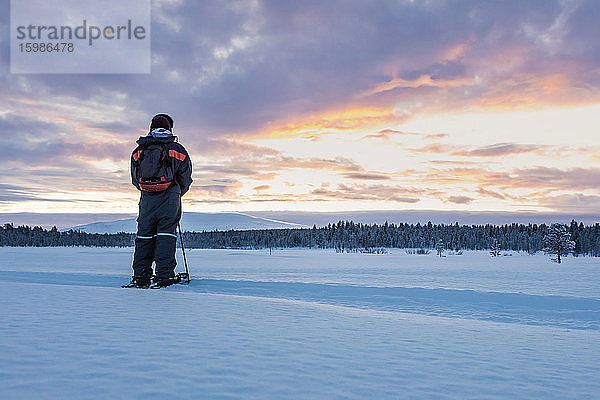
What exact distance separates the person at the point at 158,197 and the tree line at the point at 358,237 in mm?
84815

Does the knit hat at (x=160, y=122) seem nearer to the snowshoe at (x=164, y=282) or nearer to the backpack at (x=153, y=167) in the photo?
the backpack at (x=153, y=167)

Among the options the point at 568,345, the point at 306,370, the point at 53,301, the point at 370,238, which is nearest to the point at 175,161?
the point at 53,301

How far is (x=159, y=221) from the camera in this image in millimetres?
7617

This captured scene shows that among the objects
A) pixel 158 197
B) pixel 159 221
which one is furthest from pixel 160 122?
pixel 159 221

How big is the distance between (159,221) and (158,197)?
0.44 meters

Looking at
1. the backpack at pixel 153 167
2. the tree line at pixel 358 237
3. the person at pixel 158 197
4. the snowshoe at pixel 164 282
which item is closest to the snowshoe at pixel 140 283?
the person at pixel 158 197

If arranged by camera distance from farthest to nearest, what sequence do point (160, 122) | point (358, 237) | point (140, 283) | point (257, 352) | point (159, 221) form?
point (358, 237) → point (160, 122) → point (159, 221) → point (140, 283) → point (257, 352)

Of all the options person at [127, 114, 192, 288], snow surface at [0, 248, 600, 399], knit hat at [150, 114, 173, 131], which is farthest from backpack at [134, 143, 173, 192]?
snow surface at [0, 248, 600, 399]

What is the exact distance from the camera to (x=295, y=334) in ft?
12.5

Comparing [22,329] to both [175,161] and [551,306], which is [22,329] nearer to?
[175,161]

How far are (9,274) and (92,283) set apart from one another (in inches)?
149

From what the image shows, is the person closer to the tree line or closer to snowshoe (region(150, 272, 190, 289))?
snowshoe (region(150, 272, 190, 289))

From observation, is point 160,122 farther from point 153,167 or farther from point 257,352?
point 257,352

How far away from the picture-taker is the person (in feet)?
24.2
